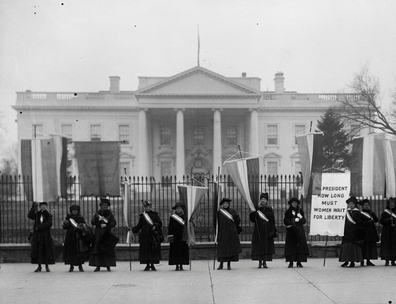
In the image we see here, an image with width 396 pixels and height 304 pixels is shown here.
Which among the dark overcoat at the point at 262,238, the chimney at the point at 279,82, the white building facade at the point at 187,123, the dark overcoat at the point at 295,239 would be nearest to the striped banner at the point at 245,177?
the dark overcoat at the point at 262,238

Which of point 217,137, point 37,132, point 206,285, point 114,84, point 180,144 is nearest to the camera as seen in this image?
point 206,285

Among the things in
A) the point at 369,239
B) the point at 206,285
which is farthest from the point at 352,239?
the point at 206,285

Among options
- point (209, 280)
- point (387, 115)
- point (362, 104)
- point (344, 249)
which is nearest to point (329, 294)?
point (209, 280)

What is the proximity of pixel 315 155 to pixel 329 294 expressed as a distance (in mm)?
4867

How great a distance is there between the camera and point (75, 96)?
59156mm

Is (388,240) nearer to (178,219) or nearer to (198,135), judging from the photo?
(178,219)

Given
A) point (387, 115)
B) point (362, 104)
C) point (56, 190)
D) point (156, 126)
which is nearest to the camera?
point (56, 190)

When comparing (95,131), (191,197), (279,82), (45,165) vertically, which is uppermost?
(279,82)

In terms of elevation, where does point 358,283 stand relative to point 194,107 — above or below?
below

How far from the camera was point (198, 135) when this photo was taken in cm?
5844

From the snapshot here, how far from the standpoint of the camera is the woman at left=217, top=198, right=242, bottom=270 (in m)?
13.2

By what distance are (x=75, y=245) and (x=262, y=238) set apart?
13.1ft

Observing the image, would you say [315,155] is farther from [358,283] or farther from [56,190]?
[56,190]

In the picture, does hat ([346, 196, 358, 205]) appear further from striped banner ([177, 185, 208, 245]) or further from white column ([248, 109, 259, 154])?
white column ([248, 109, 259, 154])
